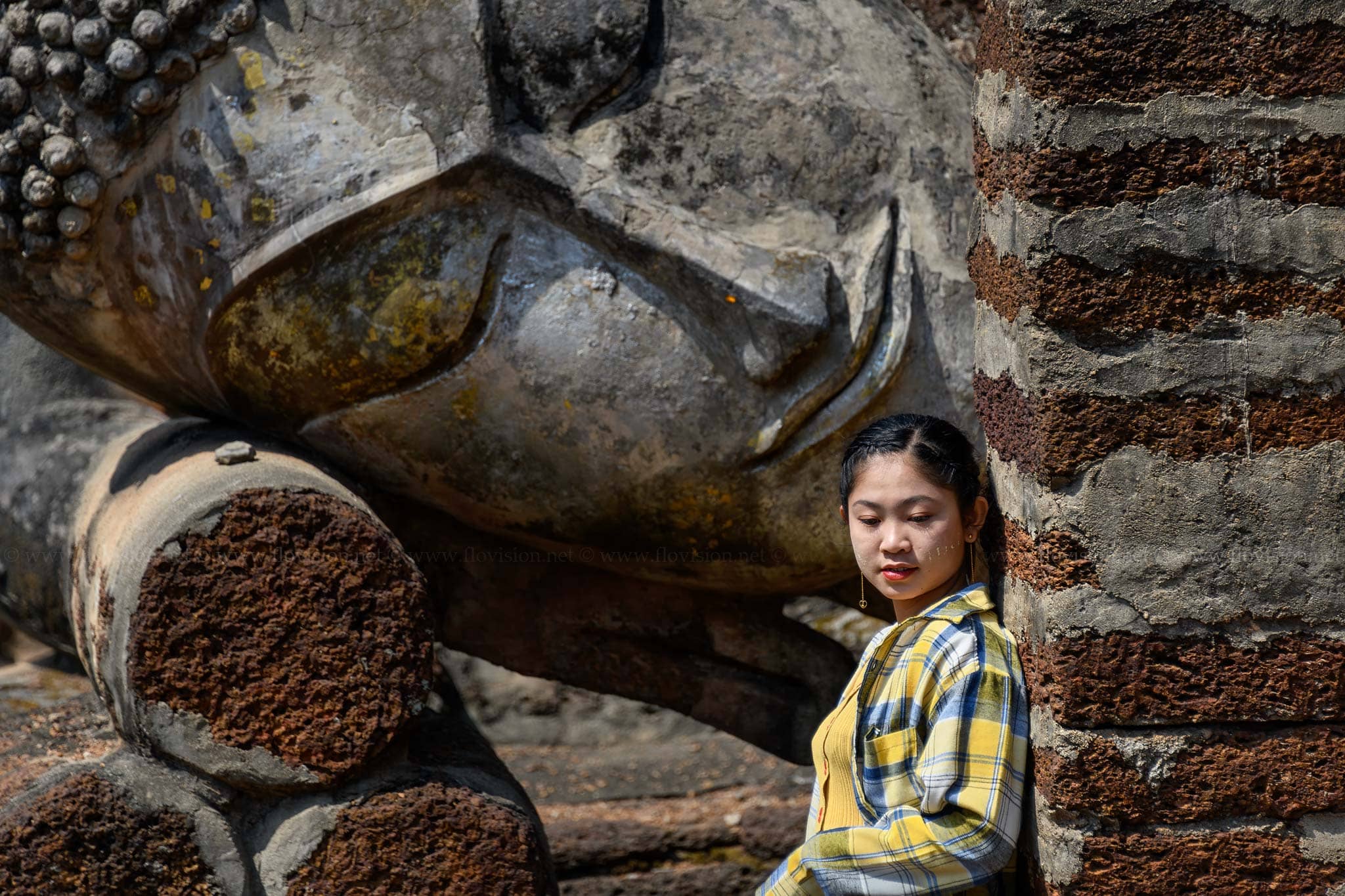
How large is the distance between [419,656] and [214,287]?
65 centimetres

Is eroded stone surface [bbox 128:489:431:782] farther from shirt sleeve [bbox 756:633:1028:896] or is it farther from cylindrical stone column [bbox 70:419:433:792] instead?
shirt sleeve [bbox 756:633:1028:896]

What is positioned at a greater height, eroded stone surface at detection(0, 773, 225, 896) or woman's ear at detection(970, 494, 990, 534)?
woman's ear at detection(970, 494, 990, 534)

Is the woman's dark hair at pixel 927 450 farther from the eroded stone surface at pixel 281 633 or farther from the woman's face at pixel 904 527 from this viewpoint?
the eroded stone surface at pixel 281 633

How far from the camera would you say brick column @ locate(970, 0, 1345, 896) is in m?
1.50

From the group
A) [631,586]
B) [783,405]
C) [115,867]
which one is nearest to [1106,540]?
[783,405]

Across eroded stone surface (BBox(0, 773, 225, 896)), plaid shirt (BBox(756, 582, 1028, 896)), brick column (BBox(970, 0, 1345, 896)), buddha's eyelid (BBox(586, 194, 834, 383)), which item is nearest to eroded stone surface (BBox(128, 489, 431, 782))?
eroded stone surface (BBox(0, 773, 225, 896))

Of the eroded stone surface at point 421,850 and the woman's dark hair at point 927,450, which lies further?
the eroded stone surface at point 421,850

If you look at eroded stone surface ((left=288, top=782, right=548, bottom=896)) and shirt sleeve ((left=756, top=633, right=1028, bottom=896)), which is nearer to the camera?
shirt sleeve ((left=756, top=633, right=1028, bottom=896))

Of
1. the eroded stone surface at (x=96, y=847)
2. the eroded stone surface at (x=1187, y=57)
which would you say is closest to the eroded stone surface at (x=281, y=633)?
the eroded stone surface at (x=96, y=847)

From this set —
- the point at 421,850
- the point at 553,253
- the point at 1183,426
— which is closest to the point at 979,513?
the point at 1183,426

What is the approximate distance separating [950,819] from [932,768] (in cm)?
6

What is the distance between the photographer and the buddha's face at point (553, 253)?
7.02ft

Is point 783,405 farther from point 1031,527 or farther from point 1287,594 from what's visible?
point 1287,594

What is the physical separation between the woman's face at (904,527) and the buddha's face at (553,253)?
1.71 feet
